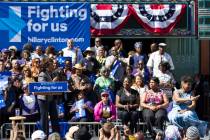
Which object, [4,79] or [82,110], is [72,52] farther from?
[82,110]

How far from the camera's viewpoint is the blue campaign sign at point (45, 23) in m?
18.5

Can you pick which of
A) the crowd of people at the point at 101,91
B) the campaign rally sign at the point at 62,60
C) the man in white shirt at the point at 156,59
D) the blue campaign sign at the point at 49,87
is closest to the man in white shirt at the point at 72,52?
the crowd of people at the point at 101,91

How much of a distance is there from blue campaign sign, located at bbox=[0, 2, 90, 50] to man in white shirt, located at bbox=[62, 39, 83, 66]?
4.14 ft

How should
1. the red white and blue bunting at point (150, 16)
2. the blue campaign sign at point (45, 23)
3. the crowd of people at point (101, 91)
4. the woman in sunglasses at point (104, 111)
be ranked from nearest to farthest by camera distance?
the crowd of people at point (101, 91), the woman in sunglasses at point (104, 111), the blue campaign sign at point (45, 23), the red white and blue bunting at point (150, 16)

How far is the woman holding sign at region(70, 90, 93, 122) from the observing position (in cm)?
1507

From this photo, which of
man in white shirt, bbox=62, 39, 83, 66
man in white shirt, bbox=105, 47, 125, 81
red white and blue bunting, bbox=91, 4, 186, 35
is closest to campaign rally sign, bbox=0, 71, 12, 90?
man in white shirt, bbox=62, 39, 83, 66

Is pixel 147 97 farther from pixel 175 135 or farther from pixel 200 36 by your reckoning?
pixel 200 36

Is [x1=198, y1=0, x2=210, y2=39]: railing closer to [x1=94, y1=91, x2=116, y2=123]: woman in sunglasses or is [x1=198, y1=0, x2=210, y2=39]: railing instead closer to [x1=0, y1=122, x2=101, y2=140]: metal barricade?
[x1=94, y1=91, x2=116, y2=123]: woman in sunglasses

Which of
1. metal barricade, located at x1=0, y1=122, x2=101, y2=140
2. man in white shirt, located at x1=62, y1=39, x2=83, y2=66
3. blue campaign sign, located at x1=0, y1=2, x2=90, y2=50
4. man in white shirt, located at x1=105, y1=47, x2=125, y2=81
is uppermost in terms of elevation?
blue campaign sign, located at x1=0, y1=2, x2=90, y2=50

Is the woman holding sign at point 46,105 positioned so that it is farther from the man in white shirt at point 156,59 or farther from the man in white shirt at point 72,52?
the man in white shirt at point 156,59

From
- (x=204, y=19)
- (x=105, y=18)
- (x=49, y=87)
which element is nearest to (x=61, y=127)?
(x=49, y=87)

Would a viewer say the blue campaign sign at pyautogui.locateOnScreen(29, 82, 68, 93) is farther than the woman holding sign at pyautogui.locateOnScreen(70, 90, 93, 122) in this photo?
No

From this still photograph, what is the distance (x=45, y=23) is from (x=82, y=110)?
4.27m

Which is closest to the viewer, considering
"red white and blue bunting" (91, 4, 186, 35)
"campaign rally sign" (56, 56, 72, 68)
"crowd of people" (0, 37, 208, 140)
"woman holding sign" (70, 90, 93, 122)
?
"crowd of people" (0, 37, 208, 140)
